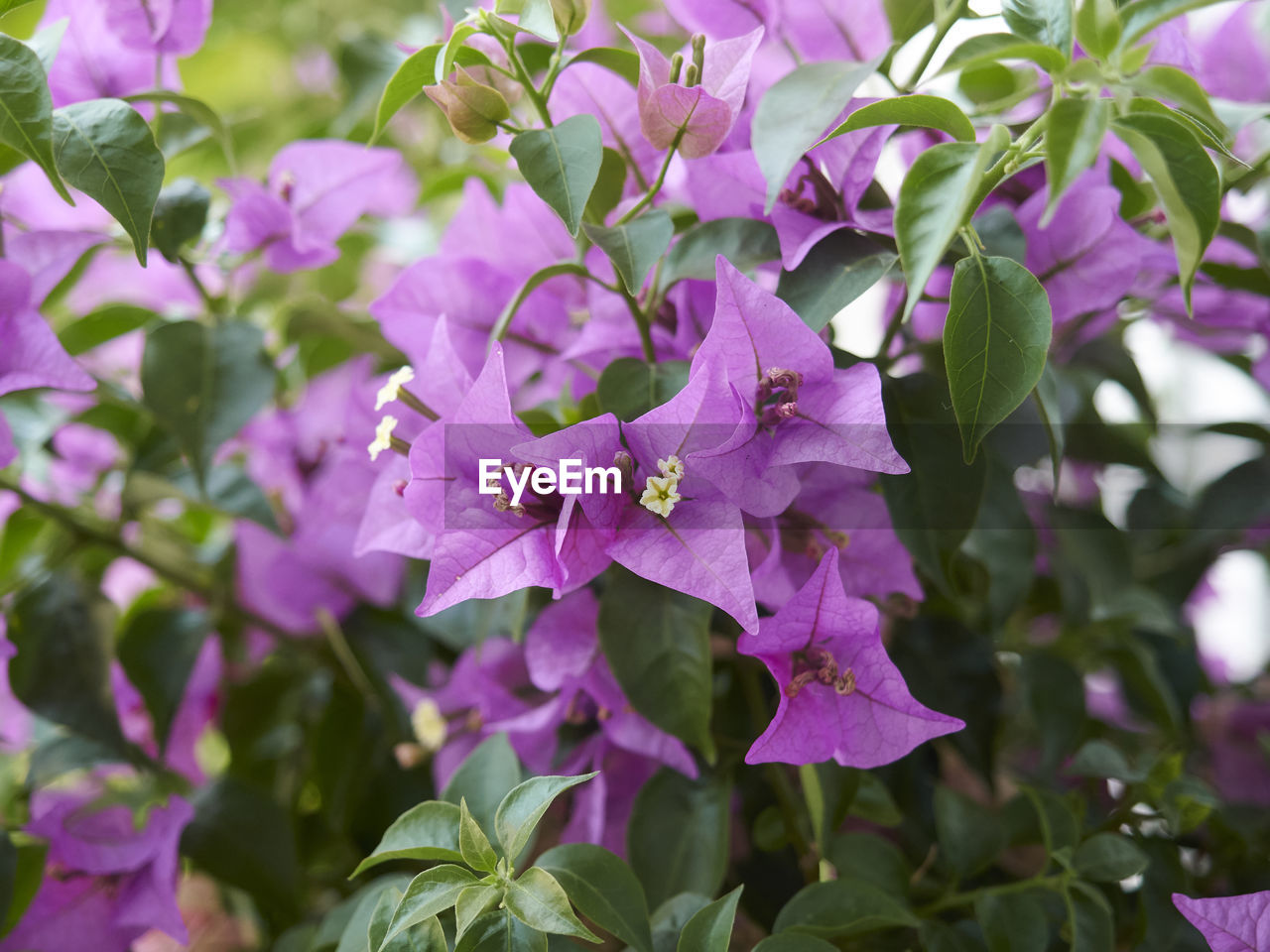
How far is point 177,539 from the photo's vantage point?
0.71 metres

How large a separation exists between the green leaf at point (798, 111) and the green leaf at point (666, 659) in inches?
7.3

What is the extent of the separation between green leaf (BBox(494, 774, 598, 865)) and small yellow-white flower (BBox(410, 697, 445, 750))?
0.64ft

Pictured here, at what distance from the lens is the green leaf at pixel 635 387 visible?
1.35 feet

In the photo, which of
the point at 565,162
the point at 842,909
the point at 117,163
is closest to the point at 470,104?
the point at 565,162

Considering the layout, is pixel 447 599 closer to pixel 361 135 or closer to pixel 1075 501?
pixel 361 135

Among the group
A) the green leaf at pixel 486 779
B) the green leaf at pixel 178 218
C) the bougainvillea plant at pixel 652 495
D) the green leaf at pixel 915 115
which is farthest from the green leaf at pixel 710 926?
the green leaf at pixel 178 218

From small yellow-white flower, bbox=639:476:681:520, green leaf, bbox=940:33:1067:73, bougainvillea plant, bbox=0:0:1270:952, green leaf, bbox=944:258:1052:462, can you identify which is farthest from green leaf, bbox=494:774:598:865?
green leaf, bbox=940:33:1067:73

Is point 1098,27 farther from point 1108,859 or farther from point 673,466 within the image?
point 1108,859

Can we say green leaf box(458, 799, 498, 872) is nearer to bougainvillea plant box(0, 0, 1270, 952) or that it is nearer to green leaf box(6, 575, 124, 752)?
bougainvillea plant box(0, 0, 1270, 952)

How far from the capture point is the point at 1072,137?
32 centimetres

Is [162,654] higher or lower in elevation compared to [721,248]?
lower

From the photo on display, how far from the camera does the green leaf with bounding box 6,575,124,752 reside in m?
0.58

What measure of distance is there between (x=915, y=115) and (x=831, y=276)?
0.07 m

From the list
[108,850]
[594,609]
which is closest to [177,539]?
[108,850]
